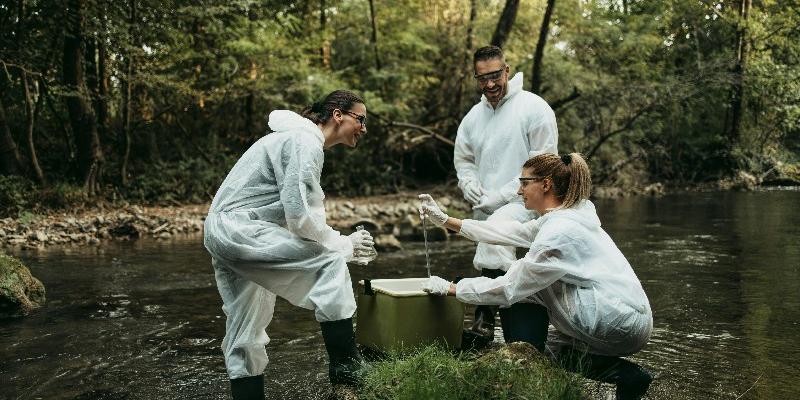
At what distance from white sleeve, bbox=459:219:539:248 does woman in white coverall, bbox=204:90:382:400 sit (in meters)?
0.76

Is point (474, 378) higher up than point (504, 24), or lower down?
lower down

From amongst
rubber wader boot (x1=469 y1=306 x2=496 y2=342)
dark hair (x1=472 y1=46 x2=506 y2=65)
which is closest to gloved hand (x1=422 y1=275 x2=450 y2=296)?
rubber wader boot (x1=469 y1=306 x2=496 y2=342)

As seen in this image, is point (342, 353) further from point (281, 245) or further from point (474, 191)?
point (474, 191)

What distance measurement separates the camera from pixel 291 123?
3555 millimetres

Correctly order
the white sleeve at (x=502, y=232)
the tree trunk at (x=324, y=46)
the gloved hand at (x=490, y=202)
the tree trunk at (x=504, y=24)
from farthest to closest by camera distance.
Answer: the tree trunk at (x=324, y=46) → the tree trunk at (x=504, y=24) → the gloved hand at (x=490, y=202) → the white sleeve at (x=502, y=232)

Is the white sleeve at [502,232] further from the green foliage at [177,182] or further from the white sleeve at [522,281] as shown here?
the green foliage at [177,182]

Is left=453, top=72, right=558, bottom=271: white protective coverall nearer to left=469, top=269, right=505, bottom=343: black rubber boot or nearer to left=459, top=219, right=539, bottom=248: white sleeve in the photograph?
left=469, top=269, right=505, bottom=343: black rubber boot

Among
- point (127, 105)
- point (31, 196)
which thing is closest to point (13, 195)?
point (31, 196)

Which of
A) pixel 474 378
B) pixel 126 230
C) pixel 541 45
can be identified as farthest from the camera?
pixel 541 45

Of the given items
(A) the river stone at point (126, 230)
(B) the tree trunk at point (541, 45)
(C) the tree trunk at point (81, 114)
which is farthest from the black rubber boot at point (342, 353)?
(B) the tree trunk at point (541, 45)

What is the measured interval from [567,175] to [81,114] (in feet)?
44.1

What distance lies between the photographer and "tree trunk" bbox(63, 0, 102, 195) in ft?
47.3

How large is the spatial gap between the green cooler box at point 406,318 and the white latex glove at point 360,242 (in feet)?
0.56

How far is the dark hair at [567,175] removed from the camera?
11.6 feet
